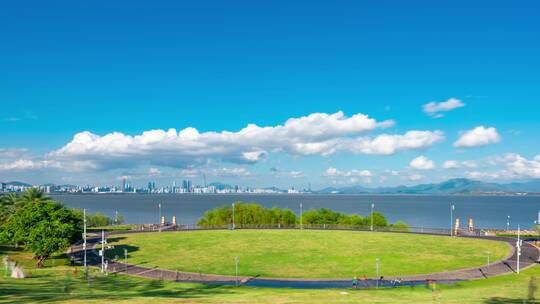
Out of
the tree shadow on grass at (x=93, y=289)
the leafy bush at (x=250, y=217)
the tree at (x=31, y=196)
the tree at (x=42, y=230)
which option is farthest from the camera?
the leafy bush at (x=250, y=217)

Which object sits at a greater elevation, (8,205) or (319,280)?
(8,205)

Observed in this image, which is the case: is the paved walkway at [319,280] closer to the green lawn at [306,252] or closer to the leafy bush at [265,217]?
the green lawn at [306,252]

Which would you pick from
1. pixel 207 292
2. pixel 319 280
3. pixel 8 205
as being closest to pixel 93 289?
pixel 207 292

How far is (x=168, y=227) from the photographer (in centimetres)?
11975

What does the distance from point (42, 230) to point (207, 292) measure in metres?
35.2

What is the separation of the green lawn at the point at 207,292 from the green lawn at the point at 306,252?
39.8ft

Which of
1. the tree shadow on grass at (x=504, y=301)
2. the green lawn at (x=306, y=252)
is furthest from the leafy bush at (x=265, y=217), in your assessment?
the tree shadow on grass at (x=504, y=301)

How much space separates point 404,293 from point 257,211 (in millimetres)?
87497

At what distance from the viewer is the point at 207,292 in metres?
48.4

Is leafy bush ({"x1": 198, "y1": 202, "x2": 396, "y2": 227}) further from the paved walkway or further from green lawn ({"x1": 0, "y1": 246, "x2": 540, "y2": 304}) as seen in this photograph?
green lawn ({"x1": 0, "y1": 246, "x2": 540, "y2": 304})

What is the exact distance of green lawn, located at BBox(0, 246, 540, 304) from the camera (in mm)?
40219

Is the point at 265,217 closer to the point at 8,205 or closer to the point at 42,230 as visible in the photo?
the point at 8,205

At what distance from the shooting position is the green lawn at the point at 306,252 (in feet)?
218

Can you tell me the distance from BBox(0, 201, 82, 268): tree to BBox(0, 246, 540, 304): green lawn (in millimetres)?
8933
